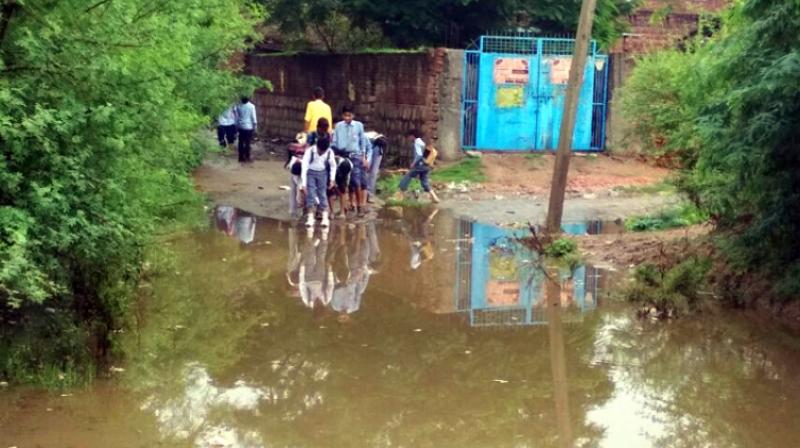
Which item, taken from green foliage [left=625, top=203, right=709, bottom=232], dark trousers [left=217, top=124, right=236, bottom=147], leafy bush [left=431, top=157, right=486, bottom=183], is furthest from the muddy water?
dark trousers [left=217, top=124, right=236, bottom=147]

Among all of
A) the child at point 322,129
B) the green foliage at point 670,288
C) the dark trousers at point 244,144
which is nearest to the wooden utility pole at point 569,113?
the green foliage at point 670,288

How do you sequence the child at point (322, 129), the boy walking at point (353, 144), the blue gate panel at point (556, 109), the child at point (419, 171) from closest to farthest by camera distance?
the child at point (322, 129) < the boy walking at point (353, 144) < the child at point (419, 171) < the blue gate panel at point (556, 109)

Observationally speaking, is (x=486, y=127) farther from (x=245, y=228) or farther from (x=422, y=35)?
(x=245, y=228)

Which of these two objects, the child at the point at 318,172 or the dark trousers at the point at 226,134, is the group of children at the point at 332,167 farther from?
the dark trousers at the point at 226,134

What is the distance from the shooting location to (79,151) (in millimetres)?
7246

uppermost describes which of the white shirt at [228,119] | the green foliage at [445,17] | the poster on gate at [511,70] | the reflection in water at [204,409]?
the green foliage at [445,17]

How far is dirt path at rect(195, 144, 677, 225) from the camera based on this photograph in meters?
16.6

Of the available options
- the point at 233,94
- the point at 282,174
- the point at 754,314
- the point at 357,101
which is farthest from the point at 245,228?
the point at 357,101

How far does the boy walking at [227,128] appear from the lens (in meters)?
22.2

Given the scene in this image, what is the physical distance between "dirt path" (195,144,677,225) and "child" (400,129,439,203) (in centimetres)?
39

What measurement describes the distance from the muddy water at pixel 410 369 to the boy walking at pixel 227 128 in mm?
10355

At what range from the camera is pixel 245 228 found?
48.4ft

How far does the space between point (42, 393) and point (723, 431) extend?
4.71 m

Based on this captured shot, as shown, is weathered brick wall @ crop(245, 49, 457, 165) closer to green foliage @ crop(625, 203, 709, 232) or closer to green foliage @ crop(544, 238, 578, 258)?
green foliage @ crop(625, 203, 709, 232)
